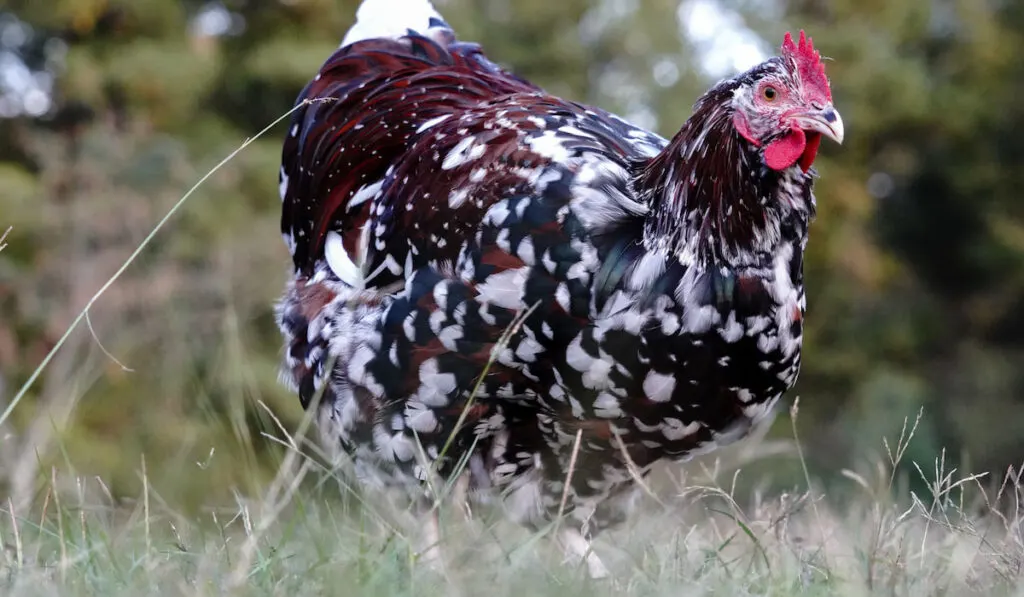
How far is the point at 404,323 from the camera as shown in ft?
9.91

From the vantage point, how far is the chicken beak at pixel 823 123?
2619 mm

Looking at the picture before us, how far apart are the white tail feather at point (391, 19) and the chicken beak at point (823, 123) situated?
219 centimetres

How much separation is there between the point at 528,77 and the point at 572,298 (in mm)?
11556

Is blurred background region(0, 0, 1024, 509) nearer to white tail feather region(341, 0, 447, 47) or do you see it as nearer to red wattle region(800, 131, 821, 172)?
white tail feather region(341, 0, 447, 47)

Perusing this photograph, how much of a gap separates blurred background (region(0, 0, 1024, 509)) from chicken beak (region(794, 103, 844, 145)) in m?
3.68

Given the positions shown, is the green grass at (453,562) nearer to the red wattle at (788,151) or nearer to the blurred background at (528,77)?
the red wattle at (788,151)

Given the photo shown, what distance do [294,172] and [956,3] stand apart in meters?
16.2

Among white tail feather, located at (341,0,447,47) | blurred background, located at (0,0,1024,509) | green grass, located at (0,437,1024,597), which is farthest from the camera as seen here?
blurred background, located at (0,0,1024,509)

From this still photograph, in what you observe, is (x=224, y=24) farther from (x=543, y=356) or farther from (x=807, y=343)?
(x=543, y=356)

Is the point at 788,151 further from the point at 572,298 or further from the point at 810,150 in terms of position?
the point at 572,298

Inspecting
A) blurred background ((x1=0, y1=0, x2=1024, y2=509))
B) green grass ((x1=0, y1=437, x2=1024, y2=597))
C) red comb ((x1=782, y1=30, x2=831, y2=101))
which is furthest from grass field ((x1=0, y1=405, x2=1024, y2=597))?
blurred background ((x1=0, y1=0, x2=1024, y2=509))

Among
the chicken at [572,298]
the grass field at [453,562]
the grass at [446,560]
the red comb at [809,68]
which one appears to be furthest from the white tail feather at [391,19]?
the grass field at [453,562]

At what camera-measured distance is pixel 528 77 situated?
1389 centimetres

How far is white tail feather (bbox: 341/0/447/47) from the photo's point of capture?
440 centimetres
